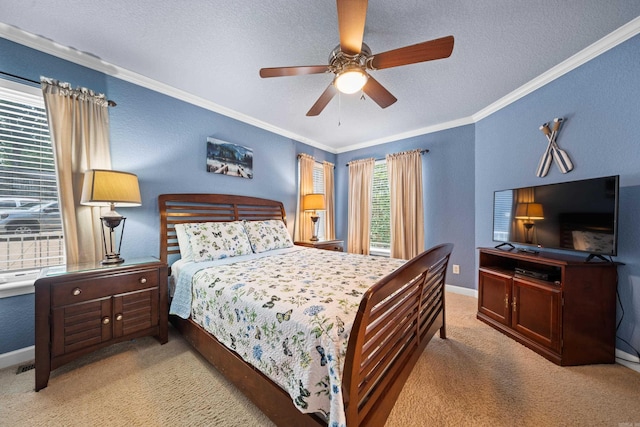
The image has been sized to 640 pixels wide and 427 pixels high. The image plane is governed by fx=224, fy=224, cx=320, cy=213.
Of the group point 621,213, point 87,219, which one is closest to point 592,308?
point 621,213

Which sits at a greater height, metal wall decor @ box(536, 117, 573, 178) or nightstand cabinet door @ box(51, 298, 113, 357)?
metal wall decor @ box(536, 117, 573, 178)

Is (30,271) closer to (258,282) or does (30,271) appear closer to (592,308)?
(258,282)

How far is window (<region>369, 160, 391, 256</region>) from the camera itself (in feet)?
13.9

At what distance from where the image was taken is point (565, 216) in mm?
2061

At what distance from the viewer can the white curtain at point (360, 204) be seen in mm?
4363

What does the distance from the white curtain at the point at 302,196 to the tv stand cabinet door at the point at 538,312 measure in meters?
2.95

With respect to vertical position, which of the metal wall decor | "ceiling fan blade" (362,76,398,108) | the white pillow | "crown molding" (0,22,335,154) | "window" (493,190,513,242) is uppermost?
"crown molding" (0,22,335,154)

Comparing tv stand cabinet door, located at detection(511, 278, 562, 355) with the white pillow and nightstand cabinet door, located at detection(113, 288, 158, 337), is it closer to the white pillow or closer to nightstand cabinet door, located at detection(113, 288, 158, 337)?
the white pillow

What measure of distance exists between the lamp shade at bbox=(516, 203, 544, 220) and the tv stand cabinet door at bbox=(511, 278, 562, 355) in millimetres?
679

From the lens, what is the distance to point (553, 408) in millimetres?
1434

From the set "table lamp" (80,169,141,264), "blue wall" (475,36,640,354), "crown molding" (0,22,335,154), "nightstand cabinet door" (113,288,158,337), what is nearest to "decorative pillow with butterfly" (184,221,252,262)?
"nightstand cabinet door" (113,288,158,337)

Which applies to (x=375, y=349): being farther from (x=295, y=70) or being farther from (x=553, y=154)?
(x=553, y=154)

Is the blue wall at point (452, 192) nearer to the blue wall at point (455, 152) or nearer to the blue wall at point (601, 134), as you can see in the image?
the blue wall at point (455, 152)

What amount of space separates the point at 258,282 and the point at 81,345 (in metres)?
1.47
